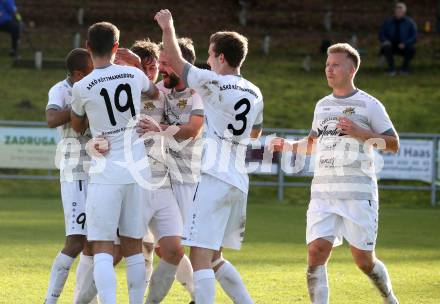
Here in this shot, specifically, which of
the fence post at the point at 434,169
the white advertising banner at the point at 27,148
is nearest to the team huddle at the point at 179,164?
the white advertising banner at the point at 27,148

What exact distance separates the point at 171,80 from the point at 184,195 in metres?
1.01

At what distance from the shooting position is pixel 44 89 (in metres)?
28.2

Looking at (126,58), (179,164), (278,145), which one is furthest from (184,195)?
(126,58)

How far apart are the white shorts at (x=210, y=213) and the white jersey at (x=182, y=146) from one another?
87cm

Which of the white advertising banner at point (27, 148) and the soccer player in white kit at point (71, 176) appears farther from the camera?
the white advertising banner at point (27, 148)

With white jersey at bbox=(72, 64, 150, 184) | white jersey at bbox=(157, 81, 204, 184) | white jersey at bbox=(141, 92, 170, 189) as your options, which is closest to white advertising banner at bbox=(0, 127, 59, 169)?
white jersey at bbox=(157, 81, 204, 184)

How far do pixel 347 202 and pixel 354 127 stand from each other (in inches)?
25.7

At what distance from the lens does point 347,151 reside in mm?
9398

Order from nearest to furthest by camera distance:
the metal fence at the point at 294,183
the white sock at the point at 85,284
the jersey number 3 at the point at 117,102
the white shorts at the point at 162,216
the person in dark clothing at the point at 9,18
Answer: the jersey number 3 at the point at 117,102
the white sock at the point at 85,284
the white shorts at the point at 162,216
the metal fence at the point at 294,183
the person in dark clothing at the point at 9,18

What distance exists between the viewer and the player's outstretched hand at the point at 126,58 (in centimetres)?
931

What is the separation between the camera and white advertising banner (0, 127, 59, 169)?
21.4 metres

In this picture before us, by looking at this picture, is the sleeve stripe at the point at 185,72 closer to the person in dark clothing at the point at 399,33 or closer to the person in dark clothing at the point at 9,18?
the person in dark clothing at the point at 399,33

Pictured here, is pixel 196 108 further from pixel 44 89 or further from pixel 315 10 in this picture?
pixel 315 10

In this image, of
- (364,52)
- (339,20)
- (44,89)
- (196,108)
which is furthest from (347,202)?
(339,20)
